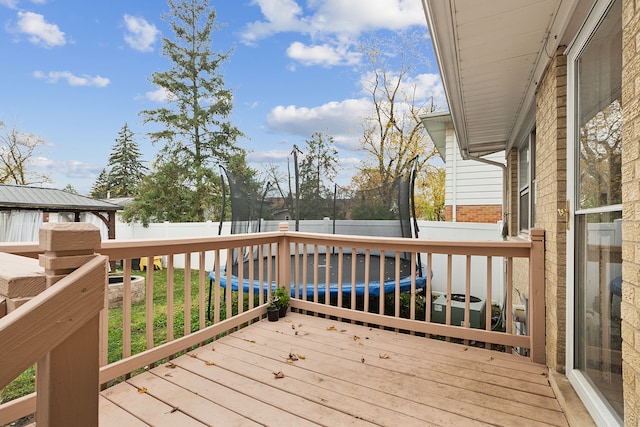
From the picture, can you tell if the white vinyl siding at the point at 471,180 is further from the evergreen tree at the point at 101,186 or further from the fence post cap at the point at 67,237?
the evergreen tree at the point at 101,186

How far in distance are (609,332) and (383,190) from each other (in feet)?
11.9

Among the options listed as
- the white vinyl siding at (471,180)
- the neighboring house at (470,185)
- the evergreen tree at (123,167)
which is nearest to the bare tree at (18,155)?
the neighboring house at (470,185)

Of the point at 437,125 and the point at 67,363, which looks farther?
the point at 437,125

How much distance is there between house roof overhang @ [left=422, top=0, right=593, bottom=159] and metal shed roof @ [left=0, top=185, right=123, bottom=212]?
940cm

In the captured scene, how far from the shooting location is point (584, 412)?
5.62 feet

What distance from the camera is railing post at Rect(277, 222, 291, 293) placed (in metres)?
3.76

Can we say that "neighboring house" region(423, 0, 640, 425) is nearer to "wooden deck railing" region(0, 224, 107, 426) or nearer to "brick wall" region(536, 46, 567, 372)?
"brick wall" region(536, 46, 567, 372)

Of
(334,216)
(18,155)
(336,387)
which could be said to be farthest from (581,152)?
(18,155)

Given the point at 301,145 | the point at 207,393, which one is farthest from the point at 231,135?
the point at 207,393

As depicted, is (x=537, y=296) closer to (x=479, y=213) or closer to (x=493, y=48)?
(x=493, y=48)

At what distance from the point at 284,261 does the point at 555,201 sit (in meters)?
2.59

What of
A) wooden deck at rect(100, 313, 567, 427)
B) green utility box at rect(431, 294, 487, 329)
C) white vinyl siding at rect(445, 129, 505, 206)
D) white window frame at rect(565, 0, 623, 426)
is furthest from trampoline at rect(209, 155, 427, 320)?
white vinyl siding at rect(445, 129, 505, 206)

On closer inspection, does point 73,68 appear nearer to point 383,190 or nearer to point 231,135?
point 231,135

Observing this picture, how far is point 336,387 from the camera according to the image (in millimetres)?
2199
